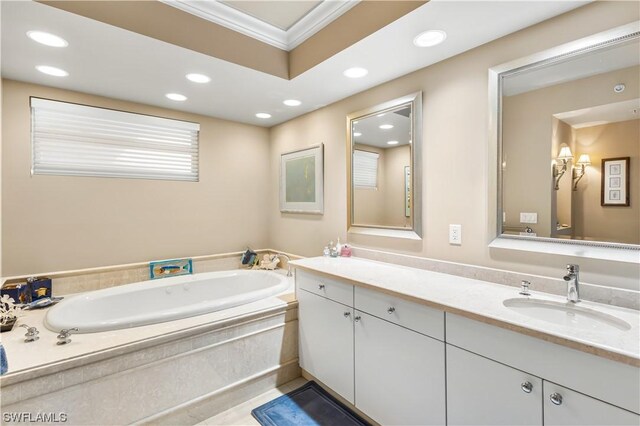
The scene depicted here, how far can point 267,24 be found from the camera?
2039 millimetres

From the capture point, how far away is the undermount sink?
125 cm

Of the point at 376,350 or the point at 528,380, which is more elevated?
the point at 528,380

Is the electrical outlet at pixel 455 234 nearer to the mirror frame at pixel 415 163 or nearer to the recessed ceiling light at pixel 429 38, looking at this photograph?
the mirror frame at pixel 415 163

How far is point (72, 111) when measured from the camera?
2.52 meters

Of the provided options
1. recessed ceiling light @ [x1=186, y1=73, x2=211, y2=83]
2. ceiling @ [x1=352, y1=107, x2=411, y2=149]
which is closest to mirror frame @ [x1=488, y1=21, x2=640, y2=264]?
ceiling @ [x1=352, y1=107, x2=411, y2=149]

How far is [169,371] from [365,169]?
1979 millimetres

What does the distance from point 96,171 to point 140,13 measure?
160 cm

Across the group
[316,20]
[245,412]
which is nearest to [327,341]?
[245,412]

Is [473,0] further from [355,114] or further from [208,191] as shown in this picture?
[208,191]

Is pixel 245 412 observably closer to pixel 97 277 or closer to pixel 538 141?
pixel 97 277

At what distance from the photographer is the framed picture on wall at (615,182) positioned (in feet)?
4.33

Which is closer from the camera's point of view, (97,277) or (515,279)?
(515,279)

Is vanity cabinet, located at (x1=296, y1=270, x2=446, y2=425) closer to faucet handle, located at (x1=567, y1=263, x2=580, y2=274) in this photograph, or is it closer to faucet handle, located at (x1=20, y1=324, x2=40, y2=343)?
faucet handle, located at (x1=567, y1=263, x2=580, y2=274)

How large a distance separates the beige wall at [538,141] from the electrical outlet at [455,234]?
0.29 meters
